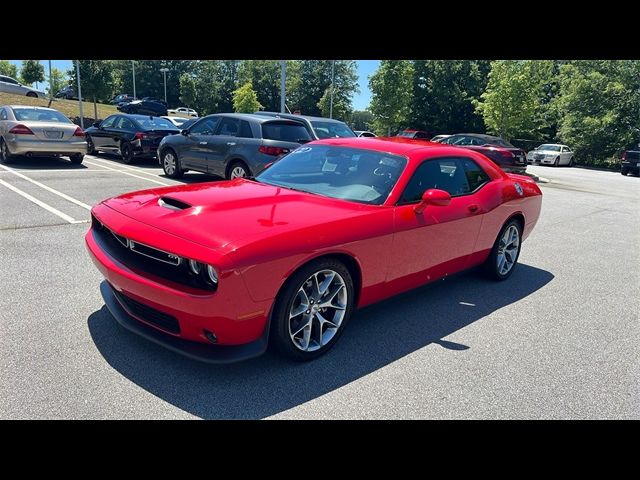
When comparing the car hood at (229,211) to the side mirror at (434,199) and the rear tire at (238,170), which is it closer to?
the side mirror at (434,199)

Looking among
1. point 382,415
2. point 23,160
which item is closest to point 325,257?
point 382,415

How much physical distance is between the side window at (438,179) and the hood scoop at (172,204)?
1.68 metres

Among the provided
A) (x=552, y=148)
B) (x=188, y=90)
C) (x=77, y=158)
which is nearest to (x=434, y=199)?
(x=77, y=158)

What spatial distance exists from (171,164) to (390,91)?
32324 mm

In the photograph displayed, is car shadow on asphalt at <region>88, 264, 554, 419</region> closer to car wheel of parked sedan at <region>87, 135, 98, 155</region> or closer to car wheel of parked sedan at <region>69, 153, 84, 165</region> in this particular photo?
car wheel of parked sedan at <region>69, 153, 84, 165</region>

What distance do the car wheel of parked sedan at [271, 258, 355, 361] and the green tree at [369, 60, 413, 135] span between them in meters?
39.0

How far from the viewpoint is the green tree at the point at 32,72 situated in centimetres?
5250

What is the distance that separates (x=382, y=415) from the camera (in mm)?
2795

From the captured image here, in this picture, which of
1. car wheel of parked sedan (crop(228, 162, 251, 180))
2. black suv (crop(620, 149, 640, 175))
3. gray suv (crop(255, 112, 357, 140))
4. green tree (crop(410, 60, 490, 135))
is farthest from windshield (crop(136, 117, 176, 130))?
green tree (crop(410, 60, 490, 135))

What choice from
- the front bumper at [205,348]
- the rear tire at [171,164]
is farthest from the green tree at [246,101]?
the front bumper at [205,348]

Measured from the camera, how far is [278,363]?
3307mm

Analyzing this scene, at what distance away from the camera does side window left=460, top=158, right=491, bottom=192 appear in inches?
191

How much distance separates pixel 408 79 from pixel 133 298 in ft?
135

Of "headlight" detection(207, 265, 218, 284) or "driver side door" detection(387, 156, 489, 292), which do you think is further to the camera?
"driver side door" detection(387, 156, 489, 292)
